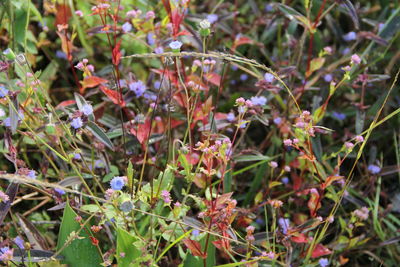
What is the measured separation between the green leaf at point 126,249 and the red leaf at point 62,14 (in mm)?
890

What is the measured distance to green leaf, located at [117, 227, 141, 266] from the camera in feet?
3.99

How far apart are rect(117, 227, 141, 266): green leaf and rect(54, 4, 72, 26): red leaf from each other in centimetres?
89

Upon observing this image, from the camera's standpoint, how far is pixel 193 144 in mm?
1589

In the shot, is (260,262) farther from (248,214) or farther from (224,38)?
(224,38)

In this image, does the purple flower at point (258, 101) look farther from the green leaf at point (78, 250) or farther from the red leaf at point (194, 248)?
the green leaf at point (78, 250)

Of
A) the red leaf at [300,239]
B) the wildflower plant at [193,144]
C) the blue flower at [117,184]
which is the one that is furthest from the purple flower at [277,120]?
the blue flower at [117,184]

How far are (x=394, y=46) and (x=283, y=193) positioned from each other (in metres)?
0.79

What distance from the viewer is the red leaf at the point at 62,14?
1804mm

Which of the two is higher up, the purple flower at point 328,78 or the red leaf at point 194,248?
the purple flower at point 328,78

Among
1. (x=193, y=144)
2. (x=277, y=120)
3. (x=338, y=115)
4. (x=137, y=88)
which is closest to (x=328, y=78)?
(x=338, y=115)

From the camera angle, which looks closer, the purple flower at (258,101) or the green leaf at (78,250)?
the green leaf at (78,250)

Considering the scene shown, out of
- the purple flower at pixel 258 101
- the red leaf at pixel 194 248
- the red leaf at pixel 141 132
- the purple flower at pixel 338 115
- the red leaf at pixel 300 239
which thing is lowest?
the red leaf at pixel 300 239

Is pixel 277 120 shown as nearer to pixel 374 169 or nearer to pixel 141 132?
pixel 374 169

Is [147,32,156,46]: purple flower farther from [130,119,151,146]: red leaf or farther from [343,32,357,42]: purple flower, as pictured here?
[343,32,357,42]: purple flower
